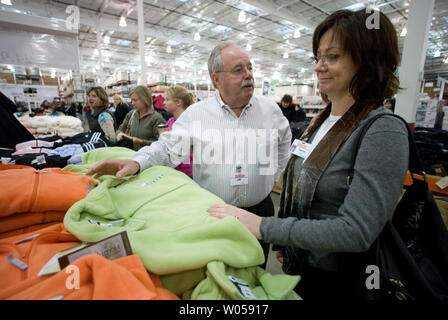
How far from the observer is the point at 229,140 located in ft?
4.69

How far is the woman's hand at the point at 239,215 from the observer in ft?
2.36

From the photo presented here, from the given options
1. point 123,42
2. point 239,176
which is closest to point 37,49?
point 239,176

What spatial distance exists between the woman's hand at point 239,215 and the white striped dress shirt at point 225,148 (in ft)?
2.04

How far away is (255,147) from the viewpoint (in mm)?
1454

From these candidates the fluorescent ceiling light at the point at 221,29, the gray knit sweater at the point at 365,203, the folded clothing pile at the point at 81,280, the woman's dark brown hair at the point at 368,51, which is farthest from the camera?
the fluorescent ceiling light at the point at 221,29

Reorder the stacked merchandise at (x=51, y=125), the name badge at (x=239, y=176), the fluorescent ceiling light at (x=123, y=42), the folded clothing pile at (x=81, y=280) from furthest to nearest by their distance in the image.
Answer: the fluorescent ceiling light at (x=123, y=42) → the stacked merchandise at (x=51, y=125) → the name badge at (x=239, y=176) → the folded clothing pile at (x=81, y=280)

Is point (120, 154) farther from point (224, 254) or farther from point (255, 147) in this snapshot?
point (224, 254)

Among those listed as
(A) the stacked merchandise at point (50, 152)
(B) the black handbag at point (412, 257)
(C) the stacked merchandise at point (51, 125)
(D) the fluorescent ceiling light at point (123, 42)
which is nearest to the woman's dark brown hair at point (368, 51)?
(B) the black handbag at point (412, 257)

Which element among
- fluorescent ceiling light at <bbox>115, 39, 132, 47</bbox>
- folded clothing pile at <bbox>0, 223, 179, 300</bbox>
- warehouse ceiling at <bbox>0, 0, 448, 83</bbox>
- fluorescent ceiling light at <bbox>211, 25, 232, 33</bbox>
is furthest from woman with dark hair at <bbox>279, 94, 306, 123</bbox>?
fluorescent ceiling light at <bbox>115, 39, 132, 47</bbox>

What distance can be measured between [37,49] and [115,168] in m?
3.00

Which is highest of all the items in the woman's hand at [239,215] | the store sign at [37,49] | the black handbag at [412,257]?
the store sign at [37,49]

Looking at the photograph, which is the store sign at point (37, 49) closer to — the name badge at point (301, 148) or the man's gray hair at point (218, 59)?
the man's gray hair at point (218, 59)

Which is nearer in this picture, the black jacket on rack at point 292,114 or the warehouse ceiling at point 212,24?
the black jacket on rack at point 292,114

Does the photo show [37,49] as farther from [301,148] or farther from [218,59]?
[301,148]
